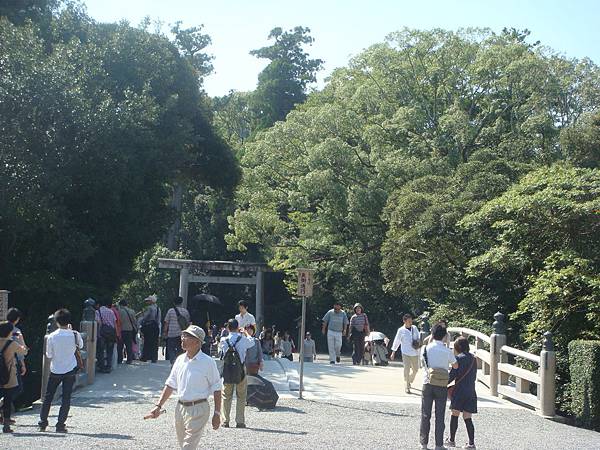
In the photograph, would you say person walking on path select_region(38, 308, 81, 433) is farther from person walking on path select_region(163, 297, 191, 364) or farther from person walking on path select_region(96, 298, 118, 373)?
person walking on path select_region(163, 297, 191, 364)

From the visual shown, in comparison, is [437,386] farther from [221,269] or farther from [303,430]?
[221,269]

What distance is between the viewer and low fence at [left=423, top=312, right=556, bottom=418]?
15.3 metres

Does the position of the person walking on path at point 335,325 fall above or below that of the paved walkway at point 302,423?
above

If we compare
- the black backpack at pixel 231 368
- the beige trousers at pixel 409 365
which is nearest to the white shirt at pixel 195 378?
the black backpack at pixel 231 368

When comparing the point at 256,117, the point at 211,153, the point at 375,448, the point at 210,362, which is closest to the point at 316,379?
the point at 375,448

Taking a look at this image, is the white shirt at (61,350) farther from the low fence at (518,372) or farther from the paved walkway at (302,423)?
the low fence at (518,372)

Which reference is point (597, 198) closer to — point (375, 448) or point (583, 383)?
point (583, 383)

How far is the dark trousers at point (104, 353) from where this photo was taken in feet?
61.4

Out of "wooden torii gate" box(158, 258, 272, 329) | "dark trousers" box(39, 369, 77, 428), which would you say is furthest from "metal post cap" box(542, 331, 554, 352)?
"wooden torii gate" box(158, 258, 272, 329)

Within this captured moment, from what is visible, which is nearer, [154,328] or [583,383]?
[583,383]

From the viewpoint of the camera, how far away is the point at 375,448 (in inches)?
454

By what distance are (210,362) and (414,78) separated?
2960 centimetres

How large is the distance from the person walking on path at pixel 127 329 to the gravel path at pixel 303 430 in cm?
514

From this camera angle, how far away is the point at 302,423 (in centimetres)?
1330
